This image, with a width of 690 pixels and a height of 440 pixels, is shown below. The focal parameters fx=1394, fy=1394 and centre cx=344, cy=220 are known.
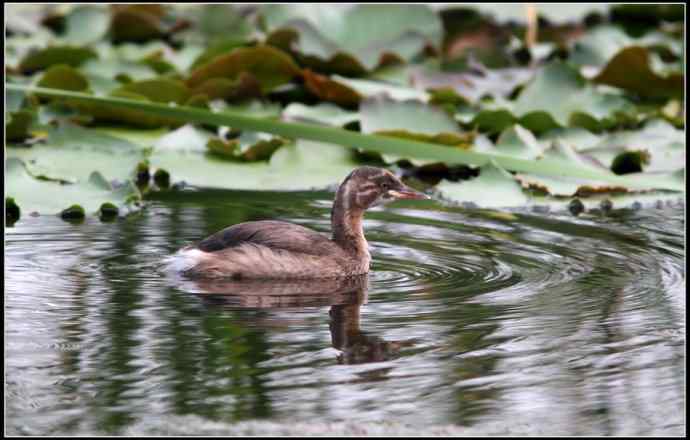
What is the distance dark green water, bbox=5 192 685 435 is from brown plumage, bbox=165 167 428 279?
165 mm

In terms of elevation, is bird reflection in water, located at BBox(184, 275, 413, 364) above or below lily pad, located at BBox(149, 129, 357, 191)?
below

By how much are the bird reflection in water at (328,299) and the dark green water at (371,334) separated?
0.02 metres

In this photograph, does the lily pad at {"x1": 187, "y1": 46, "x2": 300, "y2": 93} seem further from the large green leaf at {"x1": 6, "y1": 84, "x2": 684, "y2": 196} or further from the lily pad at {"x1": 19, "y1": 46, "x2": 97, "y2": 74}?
the large green leaf at {"x1": 6, "y1": 84, "x2": 684, "y2": 196}

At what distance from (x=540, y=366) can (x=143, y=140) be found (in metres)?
5.75

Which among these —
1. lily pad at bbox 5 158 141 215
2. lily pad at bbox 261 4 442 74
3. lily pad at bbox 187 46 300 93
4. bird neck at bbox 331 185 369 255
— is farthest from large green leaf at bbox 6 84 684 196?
lily pad at bbox 261 4 442 74

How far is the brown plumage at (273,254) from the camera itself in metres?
7.57

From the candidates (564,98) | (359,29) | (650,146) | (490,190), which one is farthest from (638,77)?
(490,190)

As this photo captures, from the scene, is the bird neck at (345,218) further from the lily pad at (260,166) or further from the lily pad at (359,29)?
the lily pad at (359,29)

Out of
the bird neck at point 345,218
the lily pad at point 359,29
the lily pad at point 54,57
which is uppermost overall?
the lily pad at point 359,29

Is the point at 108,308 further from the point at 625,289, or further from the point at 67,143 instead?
the point at 67,143

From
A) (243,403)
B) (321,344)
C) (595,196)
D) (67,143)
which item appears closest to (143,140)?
(67,143)

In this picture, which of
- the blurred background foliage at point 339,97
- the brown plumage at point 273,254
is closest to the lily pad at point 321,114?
the blurred background foliage at point 339,97

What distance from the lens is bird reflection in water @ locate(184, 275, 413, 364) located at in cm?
603

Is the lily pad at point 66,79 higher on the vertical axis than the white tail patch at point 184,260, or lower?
higher
